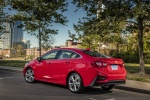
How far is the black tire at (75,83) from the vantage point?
28.8ft

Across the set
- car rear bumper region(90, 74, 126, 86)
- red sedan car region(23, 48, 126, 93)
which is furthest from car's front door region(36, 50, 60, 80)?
car rear bumper region(90, 74, 126, 86)

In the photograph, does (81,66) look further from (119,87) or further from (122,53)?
(122,53)

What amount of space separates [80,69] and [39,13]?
1587 cm

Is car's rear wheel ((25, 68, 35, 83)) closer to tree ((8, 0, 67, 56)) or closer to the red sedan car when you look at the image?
the red sedan car

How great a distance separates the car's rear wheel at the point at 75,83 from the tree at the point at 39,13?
14.7m

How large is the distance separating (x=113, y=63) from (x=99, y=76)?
0.79 m

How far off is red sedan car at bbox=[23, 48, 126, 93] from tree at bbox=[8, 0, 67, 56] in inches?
532

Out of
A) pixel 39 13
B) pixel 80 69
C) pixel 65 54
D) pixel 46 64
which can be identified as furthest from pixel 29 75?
pixel 39 13

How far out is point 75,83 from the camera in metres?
8.98

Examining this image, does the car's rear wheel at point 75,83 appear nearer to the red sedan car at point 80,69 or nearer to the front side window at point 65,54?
the red sedan car at point 80,69

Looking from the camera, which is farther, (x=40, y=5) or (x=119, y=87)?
(x=40, y=5)

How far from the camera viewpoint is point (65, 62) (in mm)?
9492

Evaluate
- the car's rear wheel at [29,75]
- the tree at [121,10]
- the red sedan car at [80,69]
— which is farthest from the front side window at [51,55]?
the tree at [121,10]

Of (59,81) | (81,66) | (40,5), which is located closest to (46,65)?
(59,81)
